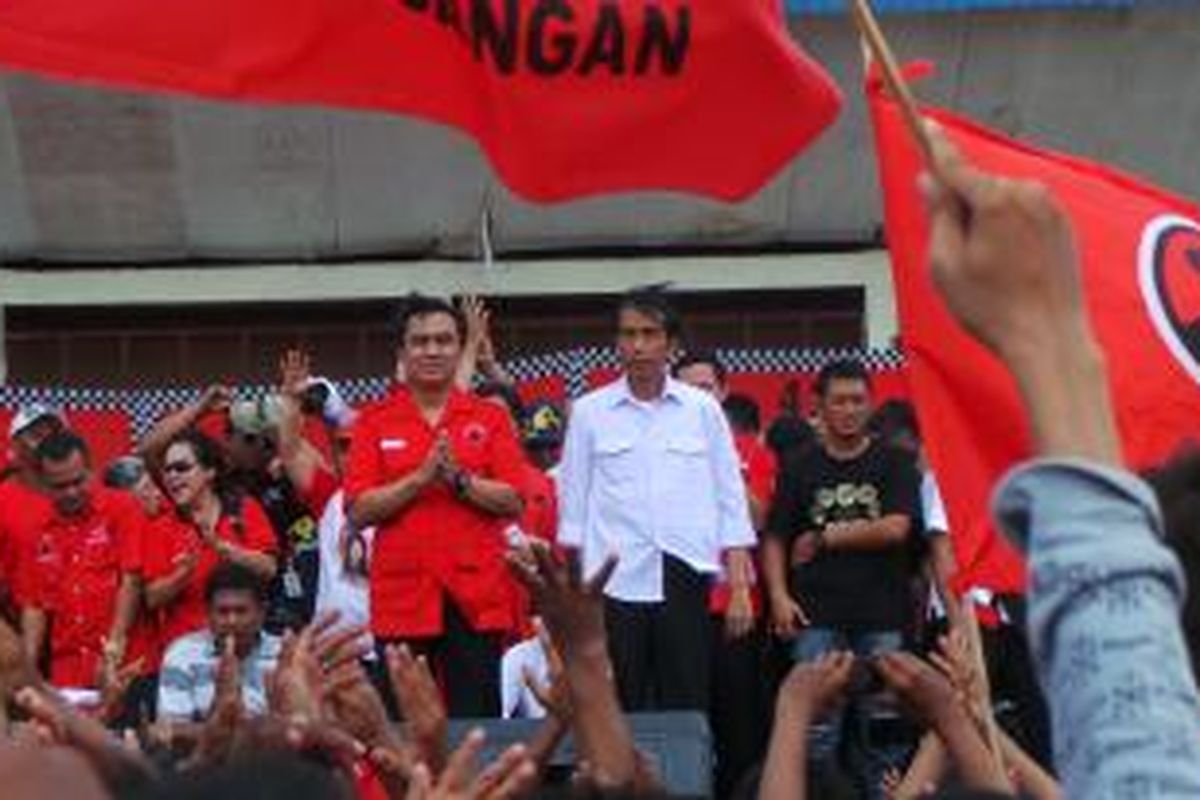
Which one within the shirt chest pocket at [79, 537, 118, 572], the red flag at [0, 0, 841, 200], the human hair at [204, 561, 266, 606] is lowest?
the human hair at [204, 561, 266, 606]

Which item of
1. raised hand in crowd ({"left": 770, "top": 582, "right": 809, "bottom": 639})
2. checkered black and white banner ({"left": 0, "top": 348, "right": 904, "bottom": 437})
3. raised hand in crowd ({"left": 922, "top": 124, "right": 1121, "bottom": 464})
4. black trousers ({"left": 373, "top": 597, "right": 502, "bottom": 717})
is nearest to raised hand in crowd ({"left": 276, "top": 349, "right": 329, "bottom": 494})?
black trousers ({"left": 373, "top": 597, "right": 502, "bottom": 717})

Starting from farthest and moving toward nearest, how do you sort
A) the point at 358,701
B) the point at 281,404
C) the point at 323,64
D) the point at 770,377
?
the point at 770,377 → the point at 281,404 → the point at 323,64 → the point at 358,701

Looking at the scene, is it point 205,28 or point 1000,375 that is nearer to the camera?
point 1000,375

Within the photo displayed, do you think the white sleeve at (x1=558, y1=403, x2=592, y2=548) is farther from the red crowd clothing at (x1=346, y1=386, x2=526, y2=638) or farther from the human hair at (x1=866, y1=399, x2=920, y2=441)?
the human hair at (x1=866, y1=399, x2=920, y2=441)

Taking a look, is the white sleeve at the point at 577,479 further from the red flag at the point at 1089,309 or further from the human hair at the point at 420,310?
the red flag at the point at 1089,309

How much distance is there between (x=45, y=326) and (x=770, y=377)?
266 inches

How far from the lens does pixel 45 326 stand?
60.2 feet

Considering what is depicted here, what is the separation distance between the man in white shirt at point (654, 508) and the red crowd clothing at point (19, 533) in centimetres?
195

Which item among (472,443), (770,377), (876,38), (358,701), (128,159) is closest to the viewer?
(876,38)

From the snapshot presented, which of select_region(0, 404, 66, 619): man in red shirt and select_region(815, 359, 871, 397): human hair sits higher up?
select_region(815, 359, 871, 397): human hair

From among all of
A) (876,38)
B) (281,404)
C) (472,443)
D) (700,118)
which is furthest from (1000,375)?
(281,404)

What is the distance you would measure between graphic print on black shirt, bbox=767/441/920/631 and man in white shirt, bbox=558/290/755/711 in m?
0.18

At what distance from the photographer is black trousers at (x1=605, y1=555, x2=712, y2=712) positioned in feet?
27.8

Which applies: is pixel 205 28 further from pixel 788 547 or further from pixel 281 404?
pixel 281 404
